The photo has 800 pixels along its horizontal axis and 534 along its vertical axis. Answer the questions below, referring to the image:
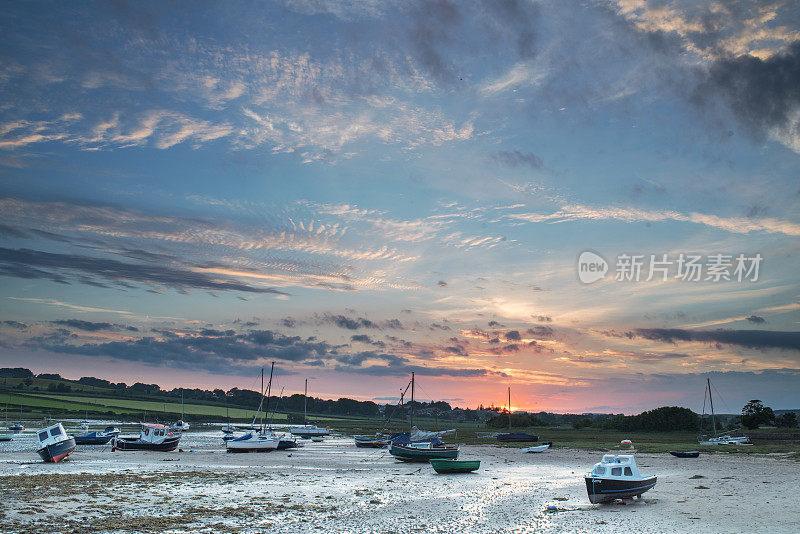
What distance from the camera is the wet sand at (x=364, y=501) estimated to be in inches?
973

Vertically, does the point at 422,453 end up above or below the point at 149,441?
above

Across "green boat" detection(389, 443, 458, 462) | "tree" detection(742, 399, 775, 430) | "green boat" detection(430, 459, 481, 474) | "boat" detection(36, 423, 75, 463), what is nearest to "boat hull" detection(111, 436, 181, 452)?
"boat" detection(36, 423, 75, 463)

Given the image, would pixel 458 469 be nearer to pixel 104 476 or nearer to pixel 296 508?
pixel 296 508

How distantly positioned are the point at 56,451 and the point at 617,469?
4944 cm

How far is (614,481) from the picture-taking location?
104 ft

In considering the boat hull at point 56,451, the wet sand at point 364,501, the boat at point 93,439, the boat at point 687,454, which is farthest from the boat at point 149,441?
the boat at point 687,454

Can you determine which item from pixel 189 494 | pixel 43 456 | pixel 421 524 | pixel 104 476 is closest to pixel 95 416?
pixel 43 456

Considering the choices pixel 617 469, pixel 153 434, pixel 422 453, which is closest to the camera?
pixel 617 469

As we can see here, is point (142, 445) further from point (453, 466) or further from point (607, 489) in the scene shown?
point (607, 489)

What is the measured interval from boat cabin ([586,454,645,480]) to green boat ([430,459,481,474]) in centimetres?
1817

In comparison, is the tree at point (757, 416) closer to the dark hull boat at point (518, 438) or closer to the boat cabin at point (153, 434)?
the dark hull boat at point (518, 438)

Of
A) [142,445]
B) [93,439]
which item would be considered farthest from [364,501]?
[93,439]

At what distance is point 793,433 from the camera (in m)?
105

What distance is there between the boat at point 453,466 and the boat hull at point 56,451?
35.1 meters
